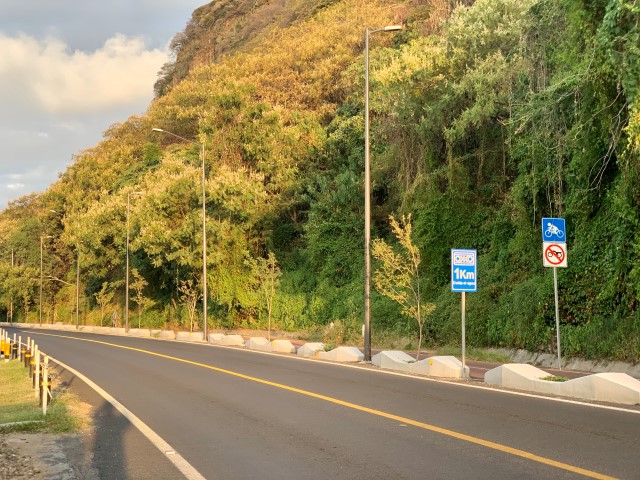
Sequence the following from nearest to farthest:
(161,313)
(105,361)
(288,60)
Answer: (105,361), (288,60), (161,313)

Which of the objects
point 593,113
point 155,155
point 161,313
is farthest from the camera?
point 155,155

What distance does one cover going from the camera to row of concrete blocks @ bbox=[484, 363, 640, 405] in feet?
36.4

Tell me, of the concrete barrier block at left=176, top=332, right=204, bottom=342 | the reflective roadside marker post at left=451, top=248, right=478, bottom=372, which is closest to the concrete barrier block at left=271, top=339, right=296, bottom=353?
the concrete barrier block at left=176, top=332, right=204, bottom=342

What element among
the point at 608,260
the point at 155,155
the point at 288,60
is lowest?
the point at 608,260

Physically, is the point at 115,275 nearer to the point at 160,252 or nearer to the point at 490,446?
the point at 160,252

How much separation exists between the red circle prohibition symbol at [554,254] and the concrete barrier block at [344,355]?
275 inches

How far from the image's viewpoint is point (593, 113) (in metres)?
18.4

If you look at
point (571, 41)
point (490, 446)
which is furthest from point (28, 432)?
point (571, 41)

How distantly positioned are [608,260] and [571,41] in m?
6.09

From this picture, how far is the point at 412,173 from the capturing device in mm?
33031

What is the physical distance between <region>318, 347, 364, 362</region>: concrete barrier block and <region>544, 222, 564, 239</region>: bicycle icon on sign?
7058 mm

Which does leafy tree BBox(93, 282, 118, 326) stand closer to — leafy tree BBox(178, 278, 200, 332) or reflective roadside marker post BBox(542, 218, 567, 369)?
leafy tree BBox(178, 278, 200, 332)

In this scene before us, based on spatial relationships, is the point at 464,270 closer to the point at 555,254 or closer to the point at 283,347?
the point at 555,254

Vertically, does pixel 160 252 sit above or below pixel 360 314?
above
